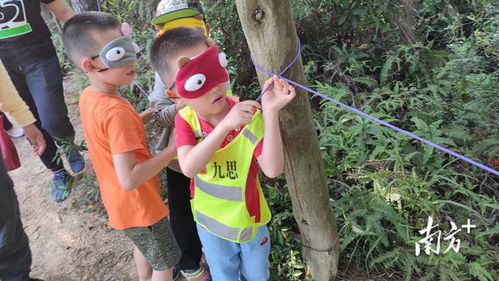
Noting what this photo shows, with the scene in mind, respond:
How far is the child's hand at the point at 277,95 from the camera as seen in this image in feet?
4.88

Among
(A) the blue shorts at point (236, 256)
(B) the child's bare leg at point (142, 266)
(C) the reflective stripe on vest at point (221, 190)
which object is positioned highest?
(C) the reflective stripe on vest at point (221, 190)

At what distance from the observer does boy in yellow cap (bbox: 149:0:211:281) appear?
84.7 inches

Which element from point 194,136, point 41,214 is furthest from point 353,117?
point 41,214

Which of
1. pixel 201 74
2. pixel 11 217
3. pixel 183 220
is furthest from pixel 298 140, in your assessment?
pixel 11 217

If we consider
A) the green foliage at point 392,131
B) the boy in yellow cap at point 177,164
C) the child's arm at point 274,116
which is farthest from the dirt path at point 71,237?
the child's arm at point 274,116

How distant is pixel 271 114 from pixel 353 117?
1.98 m

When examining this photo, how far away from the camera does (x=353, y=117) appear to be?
3293 millimetres

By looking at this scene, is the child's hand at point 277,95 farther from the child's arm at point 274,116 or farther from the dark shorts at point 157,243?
the dark shorts at point 157,243

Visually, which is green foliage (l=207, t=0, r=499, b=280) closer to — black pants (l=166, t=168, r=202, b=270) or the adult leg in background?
black pants (l=166, t=168, r=202, b=270)

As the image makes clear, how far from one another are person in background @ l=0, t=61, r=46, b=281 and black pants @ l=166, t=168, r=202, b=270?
101 cm

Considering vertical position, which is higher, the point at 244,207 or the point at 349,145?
the point at 244,207

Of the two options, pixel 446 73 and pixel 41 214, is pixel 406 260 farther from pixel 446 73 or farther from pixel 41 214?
pixel 41 214

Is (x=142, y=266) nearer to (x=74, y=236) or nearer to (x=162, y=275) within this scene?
(x=162, y=275)

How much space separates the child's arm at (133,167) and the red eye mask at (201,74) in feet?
1.66
